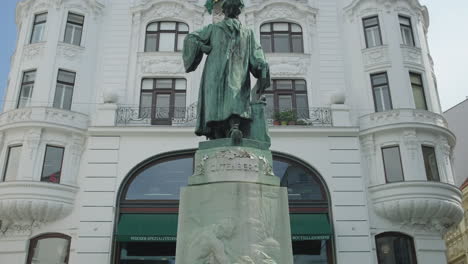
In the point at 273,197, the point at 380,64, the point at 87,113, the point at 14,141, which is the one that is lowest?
the point at 273,197

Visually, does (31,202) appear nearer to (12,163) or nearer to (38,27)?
(12,163)

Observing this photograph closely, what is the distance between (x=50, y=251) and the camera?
1669 cm

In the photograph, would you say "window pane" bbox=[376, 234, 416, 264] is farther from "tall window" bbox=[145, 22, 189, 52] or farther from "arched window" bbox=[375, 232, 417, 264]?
"tall window" bbox=[145, 22, 189, 52]

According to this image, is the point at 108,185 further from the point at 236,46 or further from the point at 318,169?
the point at 236,46

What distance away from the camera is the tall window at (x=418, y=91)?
62.4ft

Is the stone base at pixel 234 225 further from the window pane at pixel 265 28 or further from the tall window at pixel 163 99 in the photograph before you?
the window pane at pixel 265 28

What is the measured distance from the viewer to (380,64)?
63.7 ft

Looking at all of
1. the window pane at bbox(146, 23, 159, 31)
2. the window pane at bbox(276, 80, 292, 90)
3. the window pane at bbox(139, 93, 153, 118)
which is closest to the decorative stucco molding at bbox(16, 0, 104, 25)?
the window pane at bbox(146, 23, 159, 31)

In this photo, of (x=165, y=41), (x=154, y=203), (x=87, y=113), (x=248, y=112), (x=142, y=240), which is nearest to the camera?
(x=248, y=112)

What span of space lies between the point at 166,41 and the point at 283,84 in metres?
5.68

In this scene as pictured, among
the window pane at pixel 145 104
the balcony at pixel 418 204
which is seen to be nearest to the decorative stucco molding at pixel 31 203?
the window pane at pixel 145 104

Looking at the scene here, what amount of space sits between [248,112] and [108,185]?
12130 mm

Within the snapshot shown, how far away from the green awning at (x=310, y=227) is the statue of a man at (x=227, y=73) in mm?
10312

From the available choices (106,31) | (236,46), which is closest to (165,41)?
(106,31)
